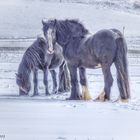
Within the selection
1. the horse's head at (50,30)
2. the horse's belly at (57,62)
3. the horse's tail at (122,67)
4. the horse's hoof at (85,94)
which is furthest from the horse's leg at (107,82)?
the horse's belly at (57,62)

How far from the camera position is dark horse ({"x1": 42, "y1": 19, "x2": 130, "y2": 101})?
8000 mm

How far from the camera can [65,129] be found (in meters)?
5.65

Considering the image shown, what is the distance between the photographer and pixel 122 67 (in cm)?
803

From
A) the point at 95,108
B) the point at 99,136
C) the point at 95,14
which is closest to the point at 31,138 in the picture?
the point at 99,136

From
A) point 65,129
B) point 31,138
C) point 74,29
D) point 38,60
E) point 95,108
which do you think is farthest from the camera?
point 38,60

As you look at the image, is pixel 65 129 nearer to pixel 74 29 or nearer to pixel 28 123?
pixel 28 123

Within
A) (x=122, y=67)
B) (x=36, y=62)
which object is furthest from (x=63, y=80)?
(x=122, y=67)

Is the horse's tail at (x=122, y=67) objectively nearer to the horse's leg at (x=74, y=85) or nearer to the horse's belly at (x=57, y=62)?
the horse's leg at (x=74, y=85)

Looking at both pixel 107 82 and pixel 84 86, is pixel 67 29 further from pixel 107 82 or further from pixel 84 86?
pixel 107 82

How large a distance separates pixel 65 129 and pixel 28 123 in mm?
414

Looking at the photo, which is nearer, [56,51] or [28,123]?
[28,123]

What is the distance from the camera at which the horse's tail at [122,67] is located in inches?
314

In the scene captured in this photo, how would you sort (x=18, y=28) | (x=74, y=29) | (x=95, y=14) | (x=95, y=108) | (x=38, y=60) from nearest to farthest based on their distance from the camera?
→ (x=95, y=108), (x=74, y=29), (x=38, y=60), (x=18, y=28), (x=95, y=14)

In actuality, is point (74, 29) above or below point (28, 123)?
above
